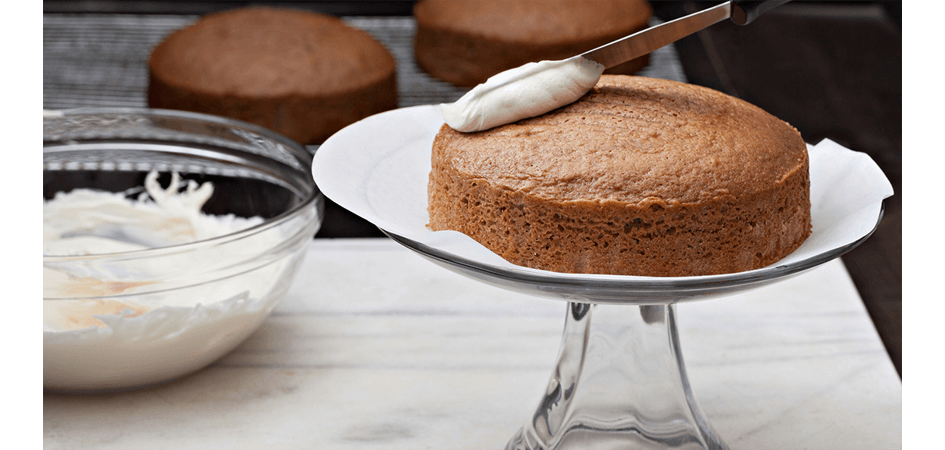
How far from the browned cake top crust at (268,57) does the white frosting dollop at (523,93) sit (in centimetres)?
98

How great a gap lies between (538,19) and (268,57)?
577mm

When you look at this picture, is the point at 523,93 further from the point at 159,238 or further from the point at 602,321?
the point at 159,238

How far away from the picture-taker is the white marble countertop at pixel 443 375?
80 centimetres

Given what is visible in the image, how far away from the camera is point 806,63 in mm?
2070

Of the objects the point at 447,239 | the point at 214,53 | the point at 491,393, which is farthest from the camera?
the point at 214,53

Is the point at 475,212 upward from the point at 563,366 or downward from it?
upward

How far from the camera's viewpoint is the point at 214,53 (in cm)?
156

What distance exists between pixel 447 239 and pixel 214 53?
1.17m

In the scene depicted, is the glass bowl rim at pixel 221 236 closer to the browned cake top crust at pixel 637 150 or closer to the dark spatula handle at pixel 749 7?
the browned cake top crust at pixel 637 150

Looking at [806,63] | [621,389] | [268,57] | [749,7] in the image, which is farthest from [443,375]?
[806,63]

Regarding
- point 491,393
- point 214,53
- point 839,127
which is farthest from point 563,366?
point 839,127

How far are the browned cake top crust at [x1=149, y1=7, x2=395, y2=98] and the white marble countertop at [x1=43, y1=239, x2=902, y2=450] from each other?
0.55 metres

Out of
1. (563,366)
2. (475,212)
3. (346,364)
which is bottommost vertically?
(346,364)

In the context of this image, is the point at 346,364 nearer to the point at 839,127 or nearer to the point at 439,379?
the point at 439,379
